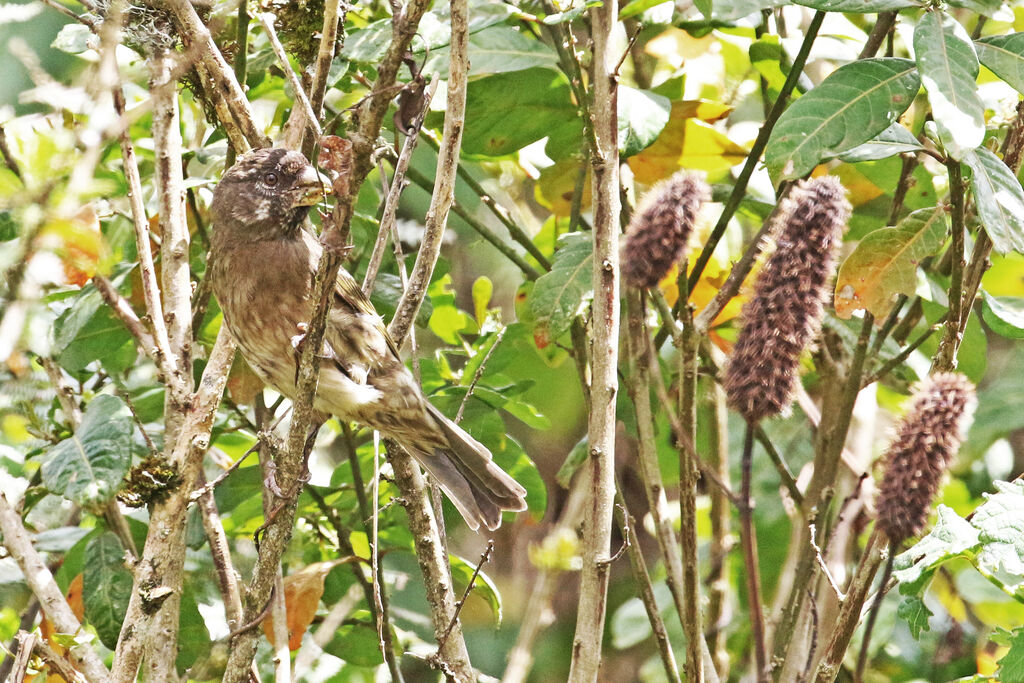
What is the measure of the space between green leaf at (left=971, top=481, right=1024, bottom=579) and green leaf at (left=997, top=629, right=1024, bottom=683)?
221mm

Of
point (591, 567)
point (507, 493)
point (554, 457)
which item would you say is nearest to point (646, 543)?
point (554, 457)

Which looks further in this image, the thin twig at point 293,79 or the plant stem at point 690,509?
the plant stem at point 690,509

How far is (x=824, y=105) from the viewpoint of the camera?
261 centimetres

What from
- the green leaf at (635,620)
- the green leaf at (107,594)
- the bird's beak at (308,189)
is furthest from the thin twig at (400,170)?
the green leaf at (635,620)

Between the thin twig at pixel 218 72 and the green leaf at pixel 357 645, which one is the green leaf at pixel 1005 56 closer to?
the thin twig at pixel 218 72

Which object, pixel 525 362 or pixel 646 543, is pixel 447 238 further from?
pixel 646 543

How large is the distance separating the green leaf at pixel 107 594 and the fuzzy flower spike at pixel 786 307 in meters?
1.89

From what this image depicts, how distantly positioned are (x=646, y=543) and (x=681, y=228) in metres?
3.32

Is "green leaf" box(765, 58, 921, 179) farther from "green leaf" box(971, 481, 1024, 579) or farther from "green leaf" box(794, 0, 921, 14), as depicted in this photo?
"green leaf" box(971, 481, 1024, 579)

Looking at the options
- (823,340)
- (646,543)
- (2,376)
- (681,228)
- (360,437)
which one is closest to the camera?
(681,228)

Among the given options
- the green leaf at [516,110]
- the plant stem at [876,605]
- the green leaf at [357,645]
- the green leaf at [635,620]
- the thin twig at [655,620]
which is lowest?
the green leaf at [635,620]

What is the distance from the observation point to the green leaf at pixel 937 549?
85.4 inches

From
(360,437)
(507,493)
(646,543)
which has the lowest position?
(646,543)

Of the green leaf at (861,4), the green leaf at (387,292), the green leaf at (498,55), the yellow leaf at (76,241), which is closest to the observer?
the yellow leaf at (76,241)
